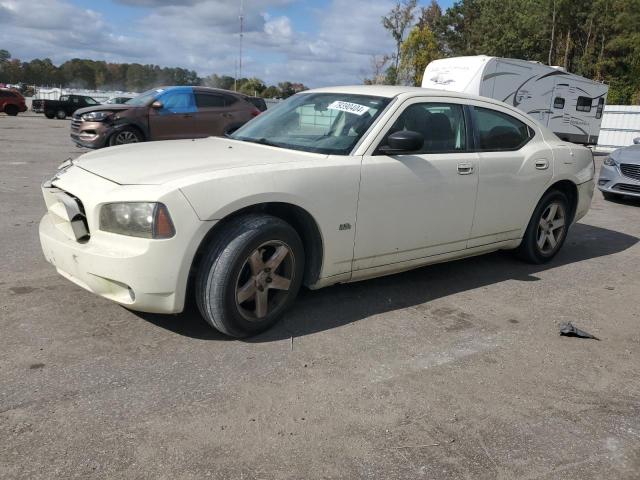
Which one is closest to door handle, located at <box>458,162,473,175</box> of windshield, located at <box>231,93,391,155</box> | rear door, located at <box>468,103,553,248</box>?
rear door, located at <box>468,103,553,248</box>

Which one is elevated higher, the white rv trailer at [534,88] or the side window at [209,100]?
the white rv trailer at [534,88]

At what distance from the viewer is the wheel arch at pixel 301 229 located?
3.38 metres

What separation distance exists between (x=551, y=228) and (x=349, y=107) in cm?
256

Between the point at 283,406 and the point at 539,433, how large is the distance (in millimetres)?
1228

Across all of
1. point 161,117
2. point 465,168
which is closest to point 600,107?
point 161,117

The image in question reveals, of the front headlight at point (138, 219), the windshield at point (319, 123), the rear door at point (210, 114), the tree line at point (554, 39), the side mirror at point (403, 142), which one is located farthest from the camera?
the tree line at point (554, 39)

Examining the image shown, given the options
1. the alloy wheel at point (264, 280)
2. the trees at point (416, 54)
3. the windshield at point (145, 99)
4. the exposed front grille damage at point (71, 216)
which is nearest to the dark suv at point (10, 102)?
the windshield at point (145, 99)

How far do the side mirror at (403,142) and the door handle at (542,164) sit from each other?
170 centimetres

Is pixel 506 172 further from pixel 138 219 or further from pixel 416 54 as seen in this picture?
pixel 416 54

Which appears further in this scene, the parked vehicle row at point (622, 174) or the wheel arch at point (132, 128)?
the wheel arch at point (132, 128)

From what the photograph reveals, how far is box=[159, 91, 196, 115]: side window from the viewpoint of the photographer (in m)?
12.3

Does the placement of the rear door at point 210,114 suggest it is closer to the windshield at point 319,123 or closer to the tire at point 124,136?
the tire at point 124,136

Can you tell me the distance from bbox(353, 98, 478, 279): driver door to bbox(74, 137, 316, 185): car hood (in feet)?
1.80

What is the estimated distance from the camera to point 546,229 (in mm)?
5504
